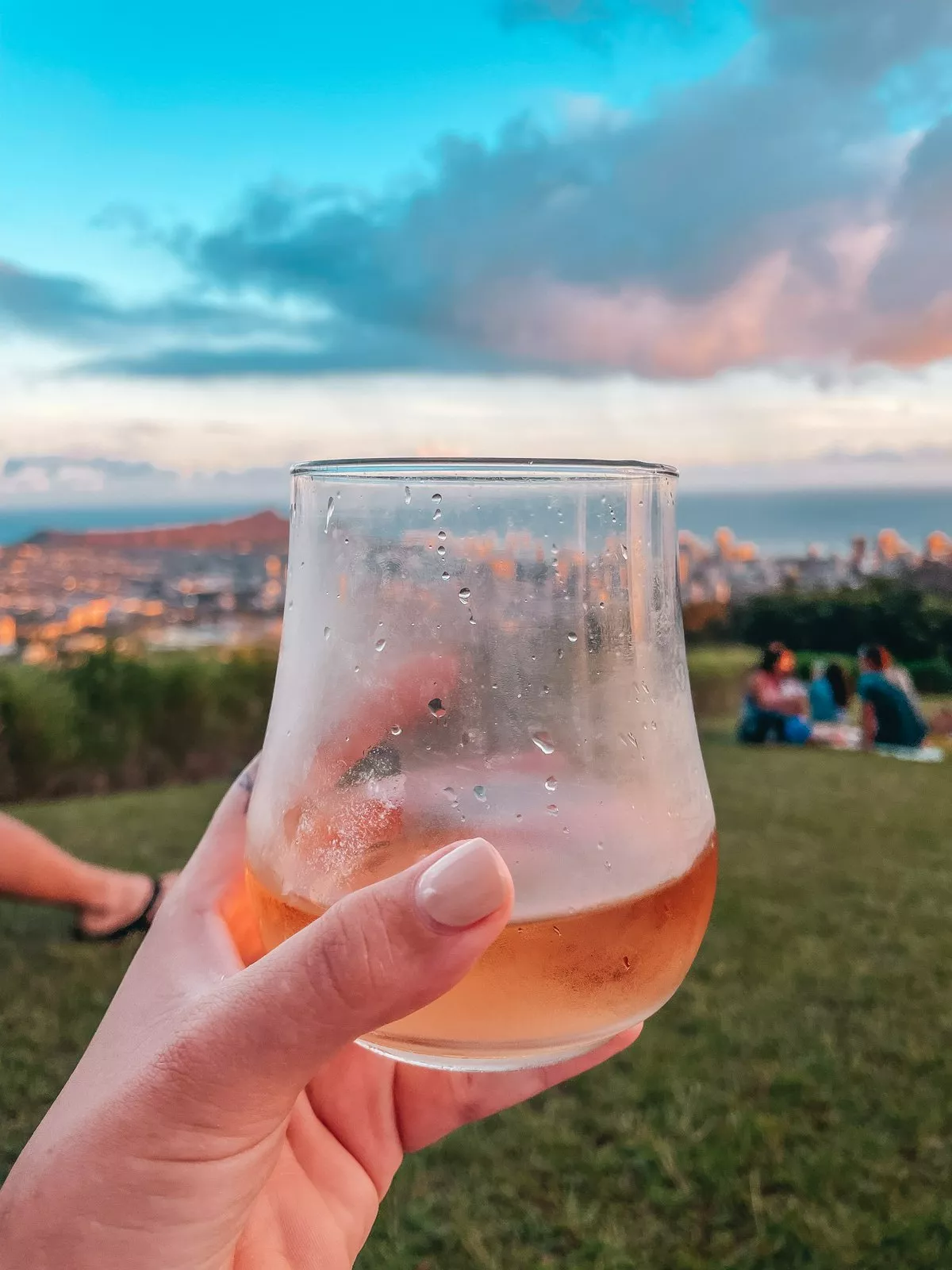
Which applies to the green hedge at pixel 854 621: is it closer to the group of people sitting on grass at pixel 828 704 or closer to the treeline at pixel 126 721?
the group of people sitting on grass at pixel 828 704

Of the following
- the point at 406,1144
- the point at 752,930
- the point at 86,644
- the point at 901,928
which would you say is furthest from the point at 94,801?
the point at 406,1144

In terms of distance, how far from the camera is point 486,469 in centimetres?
79

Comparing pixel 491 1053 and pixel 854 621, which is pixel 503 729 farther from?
pixel 854 621

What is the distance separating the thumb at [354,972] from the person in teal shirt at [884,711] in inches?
237

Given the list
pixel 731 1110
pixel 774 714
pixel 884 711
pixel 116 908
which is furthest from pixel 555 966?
pixel 774 714

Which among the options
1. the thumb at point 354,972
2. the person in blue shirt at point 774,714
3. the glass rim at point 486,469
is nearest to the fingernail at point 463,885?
the thumb at point 354,972

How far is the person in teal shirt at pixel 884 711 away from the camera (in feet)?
20.5

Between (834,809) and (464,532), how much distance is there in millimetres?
4822

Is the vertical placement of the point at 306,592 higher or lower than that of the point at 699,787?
higher

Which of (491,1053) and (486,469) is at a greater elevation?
(486,469)

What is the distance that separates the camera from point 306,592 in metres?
0.91

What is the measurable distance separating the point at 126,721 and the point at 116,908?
2273 mm

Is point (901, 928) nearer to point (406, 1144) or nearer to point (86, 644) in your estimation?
point (406, 1144)

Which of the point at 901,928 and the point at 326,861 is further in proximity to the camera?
the point at 901,928
